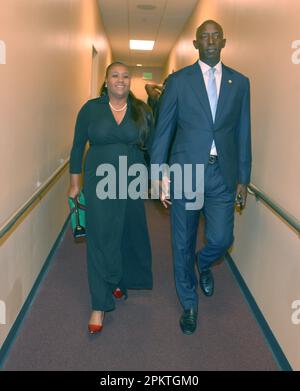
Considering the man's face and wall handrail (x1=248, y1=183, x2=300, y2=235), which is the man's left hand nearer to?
wall handrail (x1=248, y1=183, x2=300, y2=235)

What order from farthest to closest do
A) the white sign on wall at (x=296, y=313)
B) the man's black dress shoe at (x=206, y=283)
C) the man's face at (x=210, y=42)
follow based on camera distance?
the man's black dress shoe at (x=206, y=283) → the man's face at (x=210, y=42) → the white sign on wall at (x=296, y=313)

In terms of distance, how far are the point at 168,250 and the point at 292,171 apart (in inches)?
84.2

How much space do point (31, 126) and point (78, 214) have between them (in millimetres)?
655

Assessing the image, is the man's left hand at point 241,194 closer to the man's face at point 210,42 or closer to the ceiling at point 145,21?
the man's face at point 210,42

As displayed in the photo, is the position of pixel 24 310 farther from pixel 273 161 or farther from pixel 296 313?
pixel 273 161

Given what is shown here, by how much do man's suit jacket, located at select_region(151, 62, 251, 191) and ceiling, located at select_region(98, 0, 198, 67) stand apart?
516 cm

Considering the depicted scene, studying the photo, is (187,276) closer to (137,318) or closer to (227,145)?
(137,318)

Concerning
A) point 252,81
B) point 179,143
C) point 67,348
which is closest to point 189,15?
point 252,81

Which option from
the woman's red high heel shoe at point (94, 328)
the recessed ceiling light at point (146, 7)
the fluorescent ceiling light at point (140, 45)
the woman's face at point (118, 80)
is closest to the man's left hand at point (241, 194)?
the woman's face at point (118, 80)

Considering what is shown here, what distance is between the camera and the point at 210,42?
8.68 feet

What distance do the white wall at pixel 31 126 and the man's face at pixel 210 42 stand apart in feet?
3.38

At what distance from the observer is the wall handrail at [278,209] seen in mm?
2266

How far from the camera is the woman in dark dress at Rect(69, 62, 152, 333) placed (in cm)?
276

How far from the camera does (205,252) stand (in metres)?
3.10
